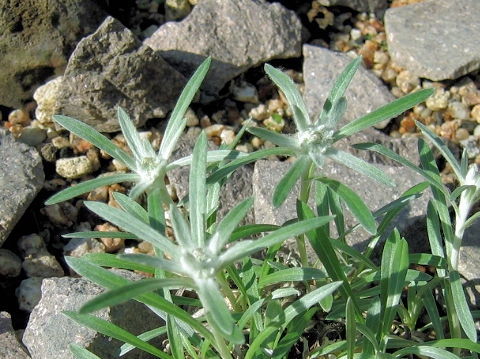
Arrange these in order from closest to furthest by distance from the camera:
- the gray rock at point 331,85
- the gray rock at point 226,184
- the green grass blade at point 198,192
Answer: the green grass blade at point 198,192 → the gray rock at point 226,184 → the gray rock at point 331,85

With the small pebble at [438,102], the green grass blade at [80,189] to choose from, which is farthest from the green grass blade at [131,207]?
the small pebble at [438,102]

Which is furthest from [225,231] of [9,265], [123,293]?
[9,265]

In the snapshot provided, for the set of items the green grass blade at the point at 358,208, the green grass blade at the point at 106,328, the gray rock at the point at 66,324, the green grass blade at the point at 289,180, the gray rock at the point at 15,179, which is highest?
the green grass blade at the point at 289,180

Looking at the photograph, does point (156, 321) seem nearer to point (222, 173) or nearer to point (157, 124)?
point (222, 173)

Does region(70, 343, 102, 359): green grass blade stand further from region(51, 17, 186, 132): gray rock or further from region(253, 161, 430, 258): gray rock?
region(51, 17, 186, 132): gray rock

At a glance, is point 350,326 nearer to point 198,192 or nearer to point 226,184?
point 198,192

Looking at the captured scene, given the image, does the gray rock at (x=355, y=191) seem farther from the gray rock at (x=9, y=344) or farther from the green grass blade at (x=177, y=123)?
the gray rock at (x=9, y=344)
